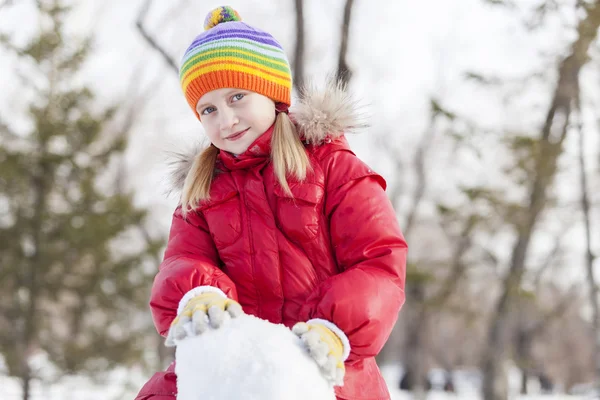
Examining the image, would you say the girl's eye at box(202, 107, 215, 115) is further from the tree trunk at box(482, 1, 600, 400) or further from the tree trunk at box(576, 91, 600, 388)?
the tree trunk at box(576, 91, 600, 388)

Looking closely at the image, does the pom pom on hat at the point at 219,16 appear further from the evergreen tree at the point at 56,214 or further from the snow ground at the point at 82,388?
the snow ground at the point at 82,388

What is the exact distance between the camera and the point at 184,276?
2031mm

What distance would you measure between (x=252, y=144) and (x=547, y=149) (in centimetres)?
957

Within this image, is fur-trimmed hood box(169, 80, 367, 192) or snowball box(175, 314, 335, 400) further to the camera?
fur-trimmed hood box(169, 80, 367, 192)

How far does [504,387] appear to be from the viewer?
12172 mm

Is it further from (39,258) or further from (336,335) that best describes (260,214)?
(39,258)

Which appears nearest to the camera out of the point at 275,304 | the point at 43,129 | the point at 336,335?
the point at 336,335

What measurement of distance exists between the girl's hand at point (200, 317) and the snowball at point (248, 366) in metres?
0.02

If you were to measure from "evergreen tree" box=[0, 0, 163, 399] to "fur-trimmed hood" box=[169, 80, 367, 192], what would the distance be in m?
10.2

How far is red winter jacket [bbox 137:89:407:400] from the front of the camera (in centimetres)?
195

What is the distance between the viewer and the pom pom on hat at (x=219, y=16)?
2.46 m

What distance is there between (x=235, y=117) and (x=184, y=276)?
1.95ft

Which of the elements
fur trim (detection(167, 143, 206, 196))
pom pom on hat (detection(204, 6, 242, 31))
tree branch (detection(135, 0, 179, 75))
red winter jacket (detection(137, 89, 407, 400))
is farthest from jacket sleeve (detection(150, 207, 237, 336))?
tree branch (detection(135, 0, 179, 75))

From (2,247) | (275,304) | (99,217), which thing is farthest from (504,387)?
(275,304)
